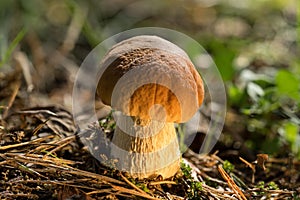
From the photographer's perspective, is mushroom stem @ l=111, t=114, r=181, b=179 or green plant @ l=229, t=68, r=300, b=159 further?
green plant @ l=229, t=68, r=300, b=159

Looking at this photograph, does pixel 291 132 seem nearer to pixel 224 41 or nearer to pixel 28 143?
pixel 28 143

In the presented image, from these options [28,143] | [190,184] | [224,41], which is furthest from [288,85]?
[224,41]

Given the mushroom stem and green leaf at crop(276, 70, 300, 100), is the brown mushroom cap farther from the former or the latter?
green leaf at crop(276, 70, 300, 100)

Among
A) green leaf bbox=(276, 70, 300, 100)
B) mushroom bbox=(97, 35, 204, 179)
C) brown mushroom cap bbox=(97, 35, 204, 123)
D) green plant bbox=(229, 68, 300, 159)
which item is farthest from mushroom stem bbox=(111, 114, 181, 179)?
green leaf bbox=(276, 70, 300, 100)

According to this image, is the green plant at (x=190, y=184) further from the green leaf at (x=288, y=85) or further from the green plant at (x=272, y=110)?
the green leaf at (x=288, y=85)

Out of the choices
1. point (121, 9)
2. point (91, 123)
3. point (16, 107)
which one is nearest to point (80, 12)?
point (121, 9)

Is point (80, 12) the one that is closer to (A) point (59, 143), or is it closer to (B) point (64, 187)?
(A) point (59, 143)

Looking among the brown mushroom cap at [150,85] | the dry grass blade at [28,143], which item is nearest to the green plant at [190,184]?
the brown mushroom cap at [150,85]
